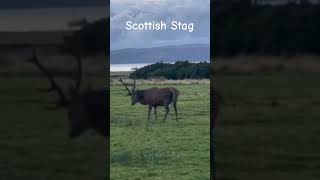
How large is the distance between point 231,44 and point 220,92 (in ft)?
0.97

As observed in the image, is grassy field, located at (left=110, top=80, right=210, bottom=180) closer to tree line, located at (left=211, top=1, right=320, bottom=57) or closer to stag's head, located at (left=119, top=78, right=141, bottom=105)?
stag's head, located at (left=119, top=78, right=141, bottom=105)

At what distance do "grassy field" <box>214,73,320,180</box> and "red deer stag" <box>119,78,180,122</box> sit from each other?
275 mm

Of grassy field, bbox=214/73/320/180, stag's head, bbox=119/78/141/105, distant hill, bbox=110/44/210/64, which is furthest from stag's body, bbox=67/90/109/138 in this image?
grassy field, bbox=214/73/320/180

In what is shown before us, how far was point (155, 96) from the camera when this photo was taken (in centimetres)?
385

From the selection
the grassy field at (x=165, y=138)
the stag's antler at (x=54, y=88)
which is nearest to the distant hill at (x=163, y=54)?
the grassy field at (x=165, y=138)

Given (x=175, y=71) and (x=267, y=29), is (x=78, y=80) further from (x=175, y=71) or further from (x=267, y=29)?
(x=267, y=29)

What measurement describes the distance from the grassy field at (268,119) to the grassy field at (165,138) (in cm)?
12

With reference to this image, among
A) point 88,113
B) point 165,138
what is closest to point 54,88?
point 88,113

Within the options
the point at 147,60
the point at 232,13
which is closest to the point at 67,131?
the point at 147,60

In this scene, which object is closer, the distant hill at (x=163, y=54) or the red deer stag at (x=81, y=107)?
the distant hill at (x=163, y=54)

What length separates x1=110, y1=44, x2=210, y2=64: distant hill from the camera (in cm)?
375

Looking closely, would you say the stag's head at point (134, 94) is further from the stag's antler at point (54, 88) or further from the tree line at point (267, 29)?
the tree line at point (267, 29)

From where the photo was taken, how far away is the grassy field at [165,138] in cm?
380

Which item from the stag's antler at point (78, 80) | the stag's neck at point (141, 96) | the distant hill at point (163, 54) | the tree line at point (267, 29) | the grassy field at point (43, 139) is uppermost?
the tree line at point (267, 29)
